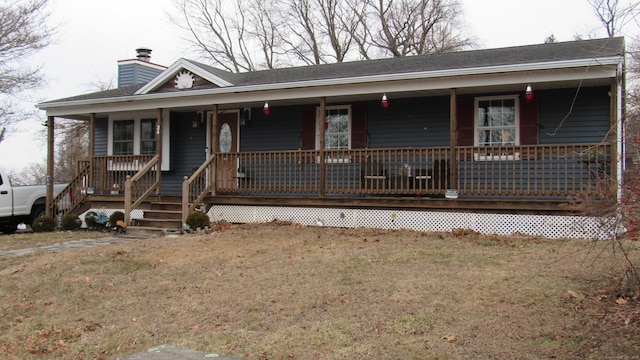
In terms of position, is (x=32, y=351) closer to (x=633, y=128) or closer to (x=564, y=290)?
(x=564, y=290)

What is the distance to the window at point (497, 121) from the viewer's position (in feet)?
37.7

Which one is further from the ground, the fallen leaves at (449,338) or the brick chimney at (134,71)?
the brick chimney at (134,71)

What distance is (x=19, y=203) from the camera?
1383 centimetres

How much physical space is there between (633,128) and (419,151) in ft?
18.2

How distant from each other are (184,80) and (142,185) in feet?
9.66

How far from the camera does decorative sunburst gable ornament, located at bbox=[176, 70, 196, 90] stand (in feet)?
44.7

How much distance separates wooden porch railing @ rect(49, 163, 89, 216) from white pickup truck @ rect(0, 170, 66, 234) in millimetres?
790

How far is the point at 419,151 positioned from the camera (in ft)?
35.5

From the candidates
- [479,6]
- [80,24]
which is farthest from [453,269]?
[479,6]

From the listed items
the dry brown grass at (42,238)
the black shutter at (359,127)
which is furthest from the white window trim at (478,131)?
the dry brown grass at (42,238)

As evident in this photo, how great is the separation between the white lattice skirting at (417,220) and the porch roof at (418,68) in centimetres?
271

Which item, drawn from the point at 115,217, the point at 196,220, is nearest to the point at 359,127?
the point at 196,220

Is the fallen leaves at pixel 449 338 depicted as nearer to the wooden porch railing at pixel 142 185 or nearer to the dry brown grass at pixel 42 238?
the dry brown grass at pixel 42 238

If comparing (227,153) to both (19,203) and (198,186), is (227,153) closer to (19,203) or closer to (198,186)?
(198,186)
